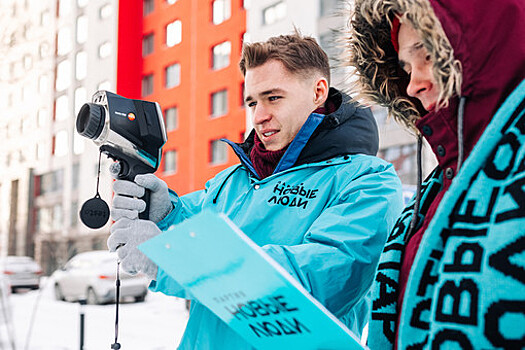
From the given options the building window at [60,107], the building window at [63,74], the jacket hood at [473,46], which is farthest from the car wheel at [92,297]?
the jacket hood at [473,46]

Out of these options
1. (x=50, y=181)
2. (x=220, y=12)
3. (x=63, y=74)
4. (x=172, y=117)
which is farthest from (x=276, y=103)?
(x=50, y=181)

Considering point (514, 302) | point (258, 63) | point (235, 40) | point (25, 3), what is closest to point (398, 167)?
point (235, 40)

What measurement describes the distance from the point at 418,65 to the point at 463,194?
20 cm

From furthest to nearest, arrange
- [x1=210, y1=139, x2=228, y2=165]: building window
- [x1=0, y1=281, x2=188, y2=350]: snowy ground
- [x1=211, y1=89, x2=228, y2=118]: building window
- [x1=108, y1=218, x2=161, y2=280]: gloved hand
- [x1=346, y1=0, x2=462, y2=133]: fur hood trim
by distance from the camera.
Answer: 1. [x1=211, y1=89, x2=228, y2=118]: building window
2. [x1=210, y1=139, x2=228, y2=165]: building window
3. [x1=0, y1=281, x2=188, y2=350]: snowy ground
4. [x1=108, y1=218, x2=161, y2=280]: gloved hand
5. [x1=346, y1=0, x2=462, y2=133]: fur hood trim

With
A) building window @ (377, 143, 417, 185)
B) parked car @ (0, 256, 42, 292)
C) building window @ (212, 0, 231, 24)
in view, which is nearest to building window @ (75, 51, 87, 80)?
building window @ (212, 0, 231, 24)

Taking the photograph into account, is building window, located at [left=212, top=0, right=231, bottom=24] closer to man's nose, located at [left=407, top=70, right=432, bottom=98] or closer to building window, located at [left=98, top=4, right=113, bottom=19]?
building window, located at [left=98, top=4, right=113, bottom=19]

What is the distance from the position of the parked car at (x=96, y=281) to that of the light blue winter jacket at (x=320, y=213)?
6337mm

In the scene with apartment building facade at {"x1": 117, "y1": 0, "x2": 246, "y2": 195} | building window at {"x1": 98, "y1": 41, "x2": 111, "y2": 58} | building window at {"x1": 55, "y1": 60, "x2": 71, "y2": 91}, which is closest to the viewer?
building window at {"x1": 98, "y1": 41, "x2": 111, "y2": 58}

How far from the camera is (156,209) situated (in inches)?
46.8

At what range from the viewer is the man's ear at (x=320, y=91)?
1.21 m

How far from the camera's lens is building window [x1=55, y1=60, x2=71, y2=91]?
11.6 feet

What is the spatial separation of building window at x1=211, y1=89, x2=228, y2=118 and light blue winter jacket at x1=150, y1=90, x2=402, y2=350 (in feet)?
28.1

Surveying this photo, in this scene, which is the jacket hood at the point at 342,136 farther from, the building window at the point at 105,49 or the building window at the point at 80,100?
the building window at the point at 105,49

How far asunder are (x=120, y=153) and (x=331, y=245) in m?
0.50
